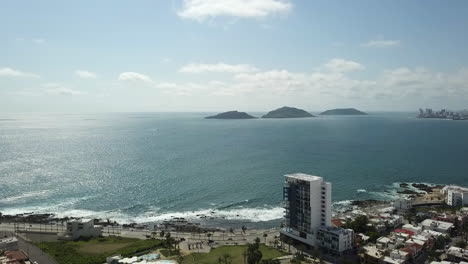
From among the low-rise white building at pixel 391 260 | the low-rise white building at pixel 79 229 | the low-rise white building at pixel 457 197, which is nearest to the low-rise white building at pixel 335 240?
the low-rise white building at pixel 391 260

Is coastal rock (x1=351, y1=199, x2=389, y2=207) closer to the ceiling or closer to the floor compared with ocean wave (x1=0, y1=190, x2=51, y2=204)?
closer to the floor

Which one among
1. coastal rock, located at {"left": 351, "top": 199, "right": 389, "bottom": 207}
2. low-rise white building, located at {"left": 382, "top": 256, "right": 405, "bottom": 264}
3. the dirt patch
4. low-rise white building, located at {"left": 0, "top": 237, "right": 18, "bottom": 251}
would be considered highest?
low-rise white building, located at {"left": 0, "top": 237, "right": 18, "bottom": 251}

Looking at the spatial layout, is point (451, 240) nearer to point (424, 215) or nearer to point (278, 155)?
point (424, 215)

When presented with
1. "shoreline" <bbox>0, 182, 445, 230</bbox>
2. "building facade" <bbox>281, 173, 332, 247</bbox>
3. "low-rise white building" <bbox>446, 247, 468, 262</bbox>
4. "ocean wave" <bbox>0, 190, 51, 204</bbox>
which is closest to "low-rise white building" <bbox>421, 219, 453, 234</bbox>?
"low-rise white building" <bbox>446, 247, 468, 262</bbox>

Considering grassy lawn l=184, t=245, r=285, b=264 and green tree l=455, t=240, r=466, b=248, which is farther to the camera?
green tree l=455, t=240, r=466, b=248

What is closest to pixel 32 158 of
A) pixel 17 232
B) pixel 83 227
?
pixel 17 232

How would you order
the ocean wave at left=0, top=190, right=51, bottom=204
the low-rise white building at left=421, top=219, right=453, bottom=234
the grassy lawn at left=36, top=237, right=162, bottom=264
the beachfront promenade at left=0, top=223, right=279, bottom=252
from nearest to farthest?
the grassy lawn at left=36, top=237, right=162, bottom=264 → the beachfront promenade at left=0, top=223, right=279, bottom=252 → the low-rise white building at left=421, top=219, right=453, bottom=234 → the ocean wave at left=0, top=190, right=51, bottom=204

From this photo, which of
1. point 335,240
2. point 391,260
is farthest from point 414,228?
point 335,240

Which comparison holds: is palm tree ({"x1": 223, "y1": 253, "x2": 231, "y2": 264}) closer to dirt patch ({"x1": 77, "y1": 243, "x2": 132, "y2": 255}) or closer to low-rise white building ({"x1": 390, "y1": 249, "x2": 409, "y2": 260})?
dirt patch ({"x1": 77, "y1": 243, "x2": 132, "y2": 255})

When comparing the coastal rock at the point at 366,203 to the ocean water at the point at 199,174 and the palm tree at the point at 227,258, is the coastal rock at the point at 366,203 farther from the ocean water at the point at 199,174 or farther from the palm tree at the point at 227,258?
the palm tree at the point at 227,258
